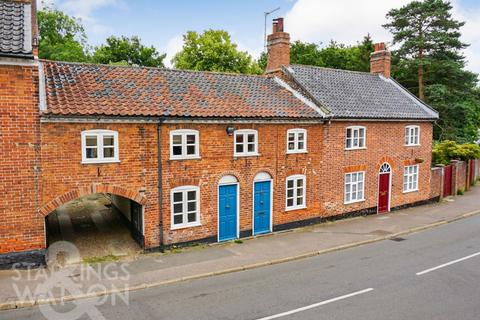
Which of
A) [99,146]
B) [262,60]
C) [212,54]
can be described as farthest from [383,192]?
[262,60]

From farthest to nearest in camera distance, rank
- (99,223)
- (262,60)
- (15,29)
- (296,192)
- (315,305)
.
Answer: (262,60) < (296,192) < (99,223) < (15,29) < (315,305)

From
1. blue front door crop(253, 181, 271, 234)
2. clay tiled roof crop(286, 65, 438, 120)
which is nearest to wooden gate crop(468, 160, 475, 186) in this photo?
clay tiled roof crop(286, 65, 438, 120)

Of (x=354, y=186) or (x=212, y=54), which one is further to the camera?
(x=212, y=54)

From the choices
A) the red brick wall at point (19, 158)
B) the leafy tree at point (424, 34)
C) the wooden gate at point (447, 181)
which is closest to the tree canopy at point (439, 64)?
the leafy tree at point (424, 34)

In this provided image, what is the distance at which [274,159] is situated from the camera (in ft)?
58.4

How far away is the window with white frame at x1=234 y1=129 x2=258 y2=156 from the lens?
1673 centimetres

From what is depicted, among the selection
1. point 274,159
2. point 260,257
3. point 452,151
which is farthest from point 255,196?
point 452,151

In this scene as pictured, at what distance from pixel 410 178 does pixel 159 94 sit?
646 inches

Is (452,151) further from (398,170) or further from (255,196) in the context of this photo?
(255,196)

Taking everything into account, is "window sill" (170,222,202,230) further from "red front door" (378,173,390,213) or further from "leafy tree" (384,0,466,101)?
"leafy tree" (384,0,466,101)

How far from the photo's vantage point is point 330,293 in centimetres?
1145

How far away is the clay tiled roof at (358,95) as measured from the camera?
2064cm

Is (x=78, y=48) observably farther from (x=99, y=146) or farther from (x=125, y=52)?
(x=99, y=146)

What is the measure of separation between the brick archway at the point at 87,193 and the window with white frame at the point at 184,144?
1995mm
